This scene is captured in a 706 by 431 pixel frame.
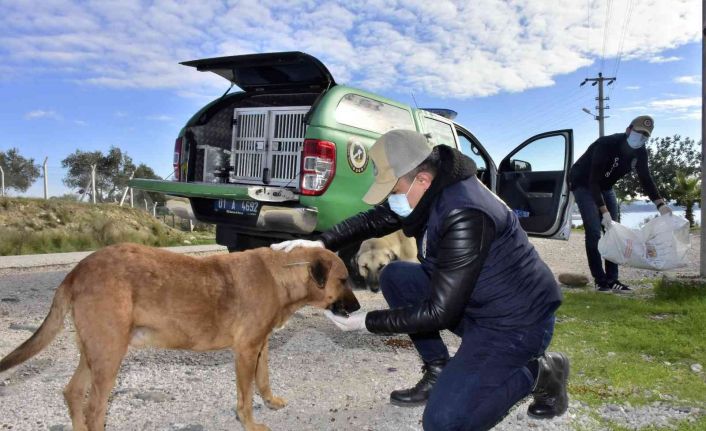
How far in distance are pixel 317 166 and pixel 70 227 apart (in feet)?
42.1

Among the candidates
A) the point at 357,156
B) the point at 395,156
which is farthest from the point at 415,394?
the point at 357,156

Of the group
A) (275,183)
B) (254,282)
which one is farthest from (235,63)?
(254,282)

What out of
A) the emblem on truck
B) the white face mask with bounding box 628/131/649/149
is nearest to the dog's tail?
the emblem on truck

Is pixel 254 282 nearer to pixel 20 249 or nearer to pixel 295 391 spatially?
pixel 295 391

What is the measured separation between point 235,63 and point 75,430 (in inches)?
166

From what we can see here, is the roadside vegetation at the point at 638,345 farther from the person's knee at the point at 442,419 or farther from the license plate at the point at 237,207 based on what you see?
the license plate at the point at 237,207

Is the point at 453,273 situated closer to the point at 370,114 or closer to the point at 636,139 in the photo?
the point at 370,114

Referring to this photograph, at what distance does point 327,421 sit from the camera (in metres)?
3.11

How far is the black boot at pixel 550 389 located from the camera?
312 cm

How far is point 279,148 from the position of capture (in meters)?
6.17

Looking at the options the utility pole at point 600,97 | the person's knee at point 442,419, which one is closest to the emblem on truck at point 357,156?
the person's knee at point 442,419

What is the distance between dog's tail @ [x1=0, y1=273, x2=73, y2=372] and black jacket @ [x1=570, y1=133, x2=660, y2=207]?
6.31 metres

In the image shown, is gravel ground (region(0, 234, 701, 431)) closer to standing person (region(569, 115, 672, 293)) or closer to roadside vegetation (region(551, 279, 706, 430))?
roadside vegetation (region(551, 279, 706, 430))

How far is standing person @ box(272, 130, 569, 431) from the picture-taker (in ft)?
8.66
